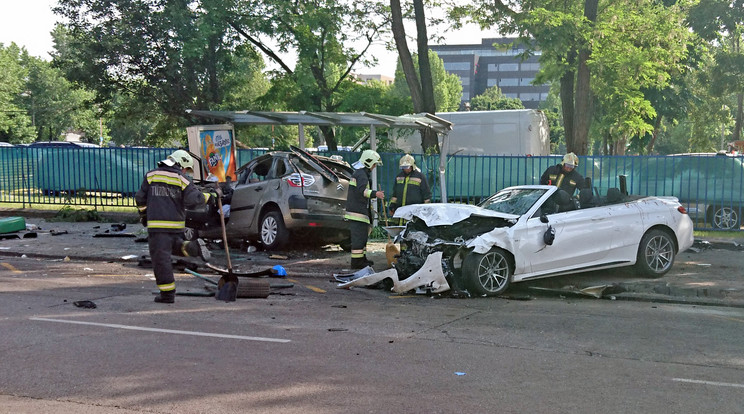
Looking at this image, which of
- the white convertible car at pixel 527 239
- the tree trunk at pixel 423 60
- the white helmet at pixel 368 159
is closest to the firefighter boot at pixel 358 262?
the white convertible car at pixel 527 239

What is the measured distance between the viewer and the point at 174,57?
22766 millimetres

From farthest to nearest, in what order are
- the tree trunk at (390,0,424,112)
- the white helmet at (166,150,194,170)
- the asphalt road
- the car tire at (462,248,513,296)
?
the tree trunk at (390,0,424,112) → the car tire at (462,248,513,296) → the white helmet at (166,150,194,170) → the asphalt road

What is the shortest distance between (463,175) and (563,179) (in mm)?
4694

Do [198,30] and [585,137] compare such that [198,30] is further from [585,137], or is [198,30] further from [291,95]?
[585,137]

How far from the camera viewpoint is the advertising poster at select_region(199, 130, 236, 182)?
16.2m

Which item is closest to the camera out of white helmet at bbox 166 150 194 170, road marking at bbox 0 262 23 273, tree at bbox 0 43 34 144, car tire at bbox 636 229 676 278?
white helmet at bbox 166 150 194 170

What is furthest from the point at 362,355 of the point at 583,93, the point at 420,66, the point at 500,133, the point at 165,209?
the point at 500,133

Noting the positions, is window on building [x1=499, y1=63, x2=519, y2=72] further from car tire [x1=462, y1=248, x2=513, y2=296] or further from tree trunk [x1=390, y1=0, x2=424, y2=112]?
car tire [x1=462, y1=248, x2=513, y2=296]

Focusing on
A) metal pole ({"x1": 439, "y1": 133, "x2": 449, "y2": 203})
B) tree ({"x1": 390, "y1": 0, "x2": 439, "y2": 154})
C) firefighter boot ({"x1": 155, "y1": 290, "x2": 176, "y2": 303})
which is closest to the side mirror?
firefighter boot ({"x1": 155, "y1": 290, "x2": 176, "y2": 303})

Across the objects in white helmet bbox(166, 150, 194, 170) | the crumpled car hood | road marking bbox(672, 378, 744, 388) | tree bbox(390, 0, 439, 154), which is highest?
tree bbox(390, 0, 439, 154)

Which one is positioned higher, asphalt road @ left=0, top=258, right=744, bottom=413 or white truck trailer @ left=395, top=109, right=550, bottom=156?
white truck trailer @ left=395, top=109, right=550, bottom=156

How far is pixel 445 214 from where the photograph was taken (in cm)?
984

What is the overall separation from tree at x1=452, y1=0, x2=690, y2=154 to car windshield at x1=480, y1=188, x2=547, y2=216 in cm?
855

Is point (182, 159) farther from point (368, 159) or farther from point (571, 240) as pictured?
point (571, 240)
